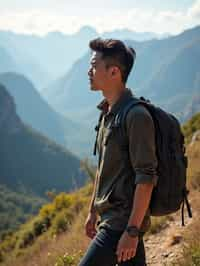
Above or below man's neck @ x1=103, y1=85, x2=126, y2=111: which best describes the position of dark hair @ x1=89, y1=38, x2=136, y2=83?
above

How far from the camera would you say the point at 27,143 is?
11812cm

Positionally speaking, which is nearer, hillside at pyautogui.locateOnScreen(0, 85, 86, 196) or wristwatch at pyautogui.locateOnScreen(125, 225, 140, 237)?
wristwatch at pyautogui.locateOnScreen(125, 225, 140, 237)

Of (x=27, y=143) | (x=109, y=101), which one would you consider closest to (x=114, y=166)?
(x=109, y=101)

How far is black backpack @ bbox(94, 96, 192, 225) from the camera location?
228 cm

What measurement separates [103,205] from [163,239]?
2893 millimetres

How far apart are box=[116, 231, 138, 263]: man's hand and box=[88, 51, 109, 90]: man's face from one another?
2.77 ft

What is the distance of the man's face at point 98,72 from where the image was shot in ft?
7.89

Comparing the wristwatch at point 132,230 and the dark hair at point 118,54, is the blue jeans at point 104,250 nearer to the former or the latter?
the wristwatch at point 132,230

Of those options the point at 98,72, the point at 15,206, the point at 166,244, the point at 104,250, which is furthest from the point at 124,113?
the point at 15,206

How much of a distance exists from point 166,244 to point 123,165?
2700 millimetres

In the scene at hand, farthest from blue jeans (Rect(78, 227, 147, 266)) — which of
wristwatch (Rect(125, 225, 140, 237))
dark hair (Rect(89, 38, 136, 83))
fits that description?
dark hair (Rect(89, 38, 136, 83))

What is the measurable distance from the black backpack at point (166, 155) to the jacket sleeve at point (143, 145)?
0.06 m

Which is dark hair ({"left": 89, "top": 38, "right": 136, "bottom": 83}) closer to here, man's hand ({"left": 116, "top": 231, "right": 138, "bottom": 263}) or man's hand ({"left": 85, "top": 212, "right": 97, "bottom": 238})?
man's hand ({"left": 116, "top": 231, "right": 138, "bottom": 263})

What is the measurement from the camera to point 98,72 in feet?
7.97
